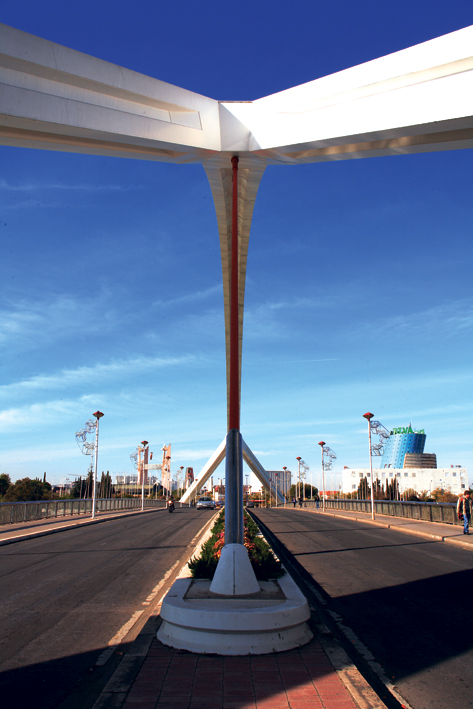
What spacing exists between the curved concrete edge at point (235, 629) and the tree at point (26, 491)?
55032mm

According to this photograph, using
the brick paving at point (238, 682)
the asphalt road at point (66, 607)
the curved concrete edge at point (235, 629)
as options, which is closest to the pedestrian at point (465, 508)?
the asphalt road at point (66, 607)

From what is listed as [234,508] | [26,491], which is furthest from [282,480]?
[234,508]

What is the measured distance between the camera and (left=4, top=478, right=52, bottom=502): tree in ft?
181

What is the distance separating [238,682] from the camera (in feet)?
14.3

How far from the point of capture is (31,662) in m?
5.26

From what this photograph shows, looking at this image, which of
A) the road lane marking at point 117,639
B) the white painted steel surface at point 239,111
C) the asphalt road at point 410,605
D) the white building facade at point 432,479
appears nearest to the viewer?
the asphalt road at point 410,605

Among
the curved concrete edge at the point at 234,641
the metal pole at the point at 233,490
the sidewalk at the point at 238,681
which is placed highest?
the metal pole at the point at 233,490

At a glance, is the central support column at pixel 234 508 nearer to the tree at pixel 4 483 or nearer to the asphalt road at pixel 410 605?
the asphalt road at pixel 410 605

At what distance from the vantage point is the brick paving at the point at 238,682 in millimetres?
3975

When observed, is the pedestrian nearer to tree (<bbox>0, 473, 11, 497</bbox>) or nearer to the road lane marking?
the road lane marking

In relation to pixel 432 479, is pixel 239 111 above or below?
above

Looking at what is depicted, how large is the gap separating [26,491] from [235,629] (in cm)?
5803

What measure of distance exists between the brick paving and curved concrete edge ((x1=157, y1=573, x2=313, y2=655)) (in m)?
0.11

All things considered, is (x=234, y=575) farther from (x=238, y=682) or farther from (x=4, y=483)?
(x=4, y=483)
